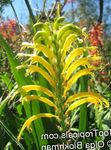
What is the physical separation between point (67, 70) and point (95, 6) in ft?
85.4

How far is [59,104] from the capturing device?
1.61 m

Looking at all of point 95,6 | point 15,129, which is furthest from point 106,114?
point 95,6

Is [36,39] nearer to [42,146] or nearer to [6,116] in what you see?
[42,146]

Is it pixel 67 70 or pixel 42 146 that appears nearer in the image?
pixel 67 70

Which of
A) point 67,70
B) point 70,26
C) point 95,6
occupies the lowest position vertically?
point 67,70

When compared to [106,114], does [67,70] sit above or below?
below

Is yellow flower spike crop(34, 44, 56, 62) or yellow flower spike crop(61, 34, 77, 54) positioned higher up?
yellow flower spike crop(61, 34, 77, 54)

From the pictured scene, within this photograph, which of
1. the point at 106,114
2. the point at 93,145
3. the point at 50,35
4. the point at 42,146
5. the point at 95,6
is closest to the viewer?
the point at 50,35

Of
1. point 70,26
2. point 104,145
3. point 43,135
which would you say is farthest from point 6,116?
point 70,26

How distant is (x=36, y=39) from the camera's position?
5.38 ft

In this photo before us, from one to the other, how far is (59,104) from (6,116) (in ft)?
2.52

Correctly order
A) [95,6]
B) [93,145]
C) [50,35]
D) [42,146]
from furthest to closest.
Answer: [95,6] → [93,145] → [42,146] → [50,35]

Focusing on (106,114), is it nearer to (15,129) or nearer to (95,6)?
(15,129)

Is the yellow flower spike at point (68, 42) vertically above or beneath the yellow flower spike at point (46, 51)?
above
